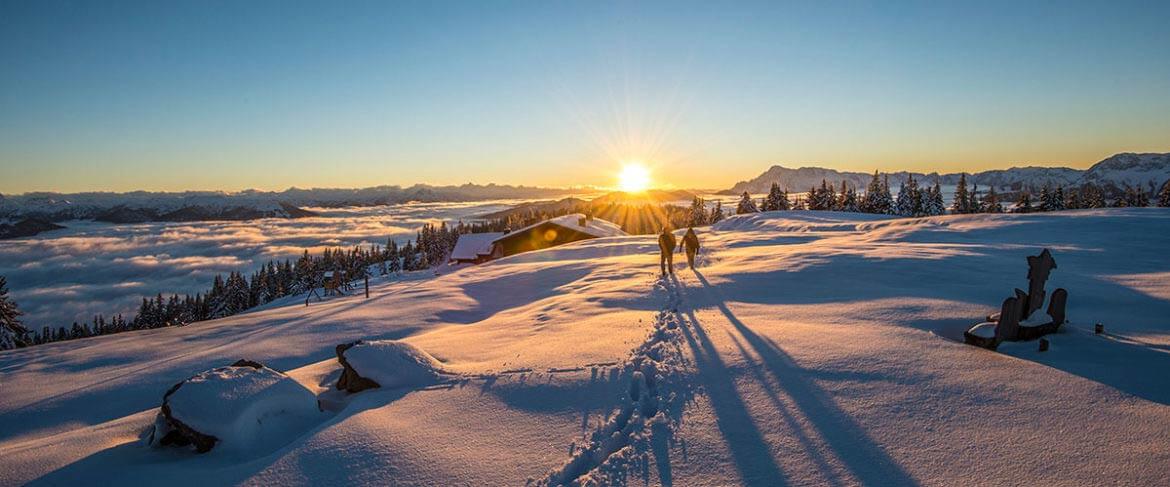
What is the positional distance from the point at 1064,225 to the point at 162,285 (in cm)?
22090

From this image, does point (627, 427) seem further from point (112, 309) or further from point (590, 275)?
point (112, 309)

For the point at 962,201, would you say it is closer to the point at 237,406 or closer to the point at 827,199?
the point at 827,199

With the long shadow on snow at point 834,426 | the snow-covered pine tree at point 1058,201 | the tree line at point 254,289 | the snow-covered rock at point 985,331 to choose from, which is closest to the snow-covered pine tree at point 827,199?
the snow-covered pine tree at point 1058,201

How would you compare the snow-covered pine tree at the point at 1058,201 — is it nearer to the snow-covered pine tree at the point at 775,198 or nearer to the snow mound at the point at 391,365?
the snow-covered pine tree at the point at 775,198

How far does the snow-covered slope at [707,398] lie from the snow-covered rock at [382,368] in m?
0.24

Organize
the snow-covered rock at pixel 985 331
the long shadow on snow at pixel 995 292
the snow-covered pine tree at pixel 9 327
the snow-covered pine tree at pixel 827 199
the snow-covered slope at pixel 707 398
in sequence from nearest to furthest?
1. the snow-covered slope at pixel 707 398
2. the long shadow on snow at pixel 995 292
3. the snow-covered rock at pixel 985 331
4. the snow-covered pine tree at pixel 9 327
5. the snow-covered pine tree at pixel 827 199

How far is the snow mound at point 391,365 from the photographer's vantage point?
5.72 meters

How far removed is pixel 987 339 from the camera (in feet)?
18.3

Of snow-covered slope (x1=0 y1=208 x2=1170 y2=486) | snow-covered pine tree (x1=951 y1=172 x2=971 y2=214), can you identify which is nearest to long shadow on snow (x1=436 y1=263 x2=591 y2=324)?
snow-covered slope (x1=0 y1=208 x2=1170 y2=486)

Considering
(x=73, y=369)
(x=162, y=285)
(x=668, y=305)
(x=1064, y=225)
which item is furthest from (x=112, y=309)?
(x=1064, y=225)

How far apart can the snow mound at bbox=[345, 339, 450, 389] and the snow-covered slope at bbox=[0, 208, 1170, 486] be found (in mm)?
222

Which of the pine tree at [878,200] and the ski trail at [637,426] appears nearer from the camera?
the ski trail at [637,426]

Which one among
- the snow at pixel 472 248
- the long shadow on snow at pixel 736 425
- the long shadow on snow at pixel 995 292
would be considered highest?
the long shadow on snow at pixel 995 292

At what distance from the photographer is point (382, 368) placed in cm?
580
